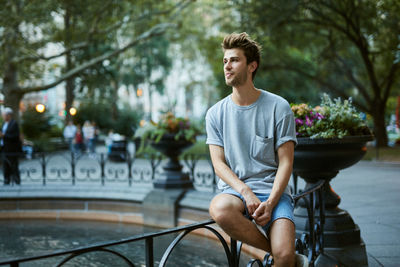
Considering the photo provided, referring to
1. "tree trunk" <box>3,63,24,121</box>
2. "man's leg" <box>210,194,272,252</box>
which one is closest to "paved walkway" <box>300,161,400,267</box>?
"man's leg" <box>210,194,272,252</box>

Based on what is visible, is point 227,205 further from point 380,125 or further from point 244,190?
point 380,125

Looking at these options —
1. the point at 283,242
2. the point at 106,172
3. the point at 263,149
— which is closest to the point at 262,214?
the point at 283,242

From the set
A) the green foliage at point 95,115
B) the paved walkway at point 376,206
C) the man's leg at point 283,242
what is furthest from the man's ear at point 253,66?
the green foliage at point 95,115

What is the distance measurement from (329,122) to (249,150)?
1738 mm

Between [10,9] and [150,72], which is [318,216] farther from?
[150,72]

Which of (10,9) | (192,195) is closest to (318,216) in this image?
(192,195)

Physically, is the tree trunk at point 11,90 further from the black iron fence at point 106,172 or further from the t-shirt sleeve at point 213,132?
the t-shirt sleeve at point 213,132

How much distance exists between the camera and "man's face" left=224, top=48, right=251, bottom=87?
9.15ft

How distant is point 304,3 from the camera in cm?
1777

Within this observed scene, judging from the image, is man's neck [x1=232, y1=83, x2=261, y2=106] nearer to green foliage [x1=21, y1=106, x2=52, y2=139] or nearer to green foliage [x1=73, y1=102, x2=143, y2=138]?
green foliage [x1=21, y1=106, x2=52, y2=139]

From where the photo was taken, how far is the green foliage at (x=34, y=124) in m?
26.2

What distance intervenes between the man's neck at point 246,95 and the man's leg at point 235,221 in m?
0.65

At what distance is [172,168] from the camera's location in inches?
324

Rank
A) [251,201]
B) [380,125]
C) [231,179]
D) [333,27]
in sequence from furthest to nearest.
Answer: [380,125], [333,27], [231,179], [251,201]
